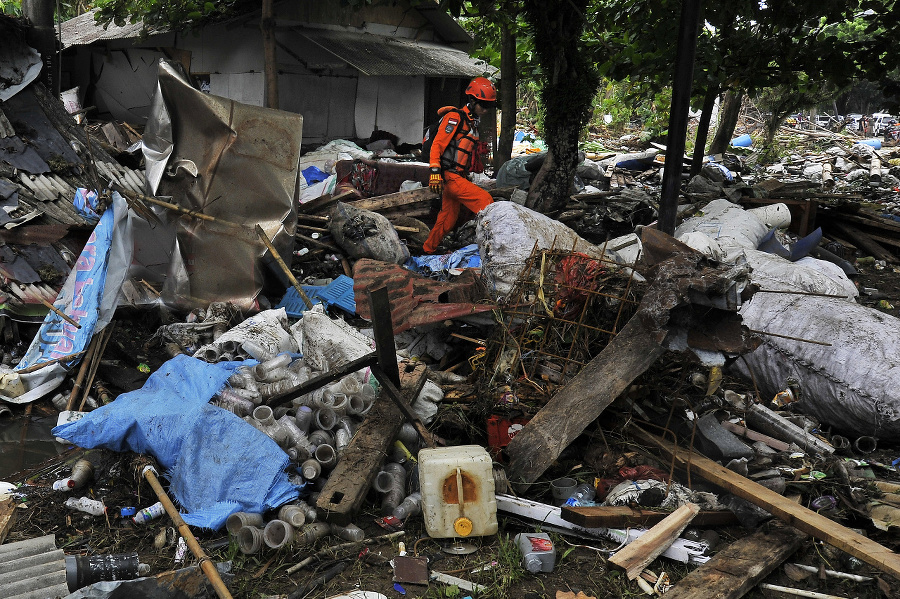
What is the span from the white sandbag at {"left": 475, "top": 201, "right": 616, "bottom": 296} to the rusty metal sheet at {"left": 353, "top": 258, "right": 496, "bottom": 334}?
0.22m

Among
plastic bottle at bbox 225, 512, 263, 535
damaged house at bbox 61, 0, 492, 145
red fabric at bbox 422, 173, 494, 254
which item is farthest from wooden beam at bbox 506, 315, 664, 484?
damaged house at bbox 61, 0, 492, 145

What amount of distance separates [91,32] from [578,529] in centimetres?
1404

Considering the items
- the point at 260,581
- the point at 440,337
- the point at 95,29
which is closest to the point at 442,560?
the point at 260,581

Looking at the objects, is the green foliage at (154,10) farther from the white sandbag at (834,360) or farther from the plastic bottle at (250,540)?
the white sandbag at (834,360)

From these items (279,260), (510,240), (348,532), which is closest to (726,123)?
(510,240)

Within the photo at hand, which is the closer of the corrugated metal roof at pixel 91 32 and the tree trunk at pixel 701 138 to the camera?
the tree trunk at pixel 701 138

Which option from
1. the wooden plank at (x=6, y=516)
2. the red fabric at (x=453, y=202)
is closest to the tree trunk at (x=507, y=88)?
the red fabric at (x=453, y=202)

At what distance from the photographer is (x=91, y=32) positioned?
13.2 meters

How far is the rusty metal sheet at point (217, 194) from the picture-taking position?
5.59 metres

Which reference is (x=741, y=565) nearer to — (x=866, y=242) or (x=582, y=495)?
(x=582, y=495)

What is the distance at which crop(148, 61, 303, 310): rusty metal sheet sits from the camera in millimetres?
5594

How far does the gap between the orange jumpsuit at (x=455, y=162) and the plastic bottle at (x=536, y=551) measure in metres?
4.59

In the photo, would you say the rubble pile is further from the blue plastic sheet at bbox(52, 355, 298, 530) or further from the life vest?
the life vest

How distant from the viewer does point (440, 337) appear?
4.96 m
